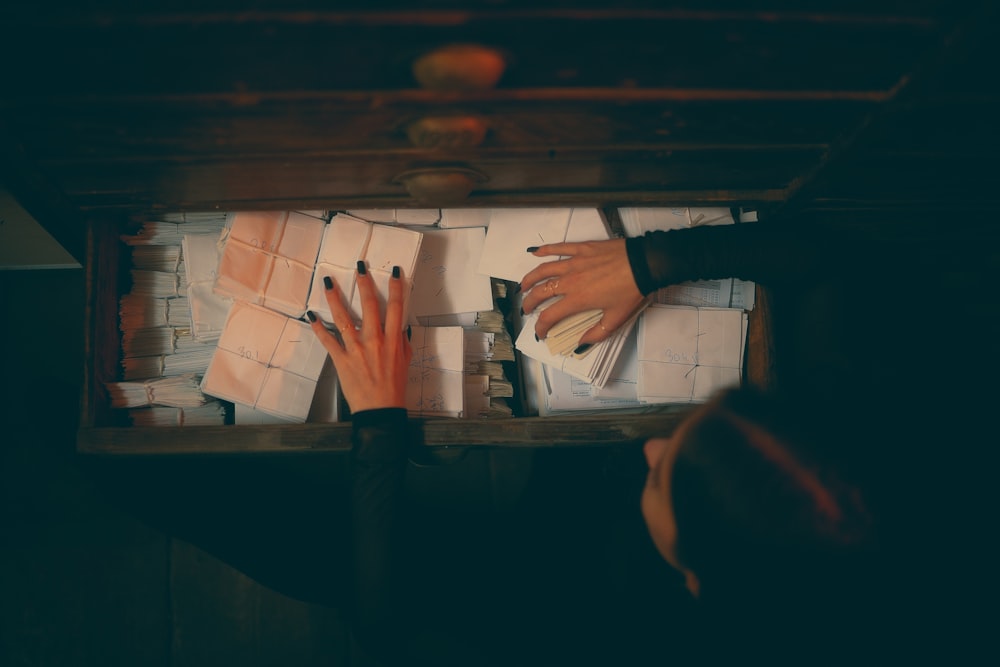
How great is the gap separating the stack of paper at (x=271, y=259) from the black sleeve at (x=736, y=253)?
0.77m

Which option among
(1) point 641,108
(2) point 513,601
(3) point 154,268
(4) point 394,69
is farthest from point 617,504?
(3) point 154,268

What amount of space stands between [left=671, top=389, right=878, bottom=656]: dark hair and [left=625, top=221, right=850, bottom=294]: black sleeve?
0.45m

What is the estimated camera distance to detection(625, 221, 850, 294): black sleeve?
1.30m

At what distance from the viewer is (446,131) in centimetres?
92

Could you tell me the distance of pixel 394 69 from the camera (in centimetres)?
83

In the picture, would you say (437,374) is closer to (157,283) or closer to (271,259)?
(271,259)

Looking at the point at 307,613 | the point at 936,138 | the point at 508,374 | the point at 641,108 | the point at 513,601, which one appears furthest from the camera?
the point at 307,613

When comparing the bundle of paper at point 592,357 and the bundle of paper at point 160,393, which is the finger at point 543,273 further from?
the bundle of paper at point 160,393

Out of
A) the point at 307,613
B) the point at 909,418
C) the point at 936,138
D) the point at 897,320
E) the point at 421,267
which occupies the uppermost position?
the point at 936,138

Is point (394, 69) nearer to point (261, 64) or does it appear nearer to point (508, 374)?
point (261, 64)

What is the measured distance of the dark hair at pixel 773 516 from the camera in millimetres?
828

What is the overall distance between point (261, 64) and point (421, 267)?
70cm

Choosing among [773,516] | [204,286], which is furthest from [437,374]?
[773,516]

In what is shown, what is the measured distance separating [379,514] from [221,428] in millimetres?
413
